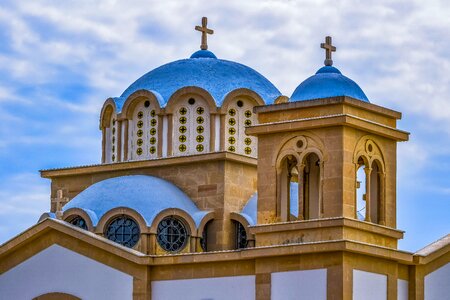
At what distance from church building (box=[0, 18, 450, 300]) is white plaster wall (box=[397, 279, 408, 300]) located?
8 cm

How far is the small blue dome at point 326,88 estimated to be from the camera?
29.9 m

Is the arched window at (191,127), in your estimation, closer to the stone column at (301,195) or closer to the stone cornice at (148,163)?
the stone cornice at (148,163)

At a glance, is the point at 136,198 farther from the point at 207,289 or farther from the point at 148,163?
the point at 207,289

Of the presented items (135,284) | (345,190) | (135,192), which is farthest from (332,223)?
(135,192)

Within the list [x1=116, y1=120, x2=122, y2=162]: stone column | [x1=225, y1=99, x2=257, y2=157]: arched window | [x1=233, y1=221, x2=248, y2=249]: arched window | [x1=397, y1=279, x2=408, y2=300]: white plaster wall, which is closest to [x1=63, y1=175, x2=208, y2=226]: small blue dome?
[x1=233, y1=221, x2=248, y2=249]: arched window

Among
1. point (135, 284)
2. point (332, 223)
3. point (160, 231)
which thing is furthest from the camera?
point (160, 231)

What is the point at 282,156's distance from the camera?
1169 inches

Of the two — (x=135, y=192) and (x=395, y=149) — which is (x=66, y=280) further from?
(x=395, y=149)

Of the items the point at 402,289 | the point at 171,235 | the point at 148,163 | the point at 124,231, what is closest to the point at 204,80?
the point at 148,163

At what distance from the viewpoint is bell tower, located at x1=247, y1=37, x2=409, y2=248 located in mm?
28859

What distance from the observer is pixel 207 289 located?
30094 millimetres

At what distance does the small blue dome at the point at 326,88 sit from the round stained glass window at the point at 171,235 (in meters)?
5.09

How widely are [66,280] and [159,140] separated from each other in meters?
5.26

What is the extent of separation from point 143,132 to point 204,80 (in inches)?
79.7
